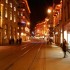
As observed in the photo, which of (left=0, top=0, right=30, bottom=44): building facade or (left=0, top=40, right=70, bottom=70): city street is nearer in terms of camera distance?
(left=0, top=40, right=70, bottom=70): city street

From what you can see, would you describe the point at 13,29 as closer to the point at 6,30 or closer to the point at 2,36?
the point at 6,30

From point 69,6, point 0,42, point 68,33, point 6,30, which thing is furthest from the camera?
point 6,30

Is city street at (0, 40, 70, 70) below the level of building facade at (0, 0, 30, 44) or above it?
below

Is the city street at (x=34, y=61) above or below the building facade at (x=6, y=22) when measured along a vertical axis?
below

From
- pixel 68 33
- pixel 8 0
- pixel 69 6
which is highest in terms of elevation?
pixel 8 0

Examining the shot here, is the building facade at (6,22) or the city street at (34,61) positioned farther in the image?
the building facade at (6,22)

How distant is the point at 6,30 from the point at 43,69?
53.0 m

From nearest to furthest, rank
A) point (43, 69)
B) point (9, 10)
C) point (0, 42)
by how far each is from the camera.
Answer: point (43, 69)
point (0, 42)
point (9, 10)

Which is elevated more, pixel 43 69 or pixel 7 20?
pixel 7 20

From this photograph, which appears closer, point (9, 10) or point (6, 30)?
point (6, 30)

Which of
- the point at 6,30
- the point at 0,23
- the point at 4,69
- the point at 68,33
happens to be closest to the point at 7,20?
the point at 6,30

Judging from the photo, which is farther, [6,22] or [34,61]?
[6,22]

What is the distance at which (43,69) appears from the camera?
15.2m

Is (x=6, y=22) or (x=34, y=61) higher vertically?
(x=6, y=22)
